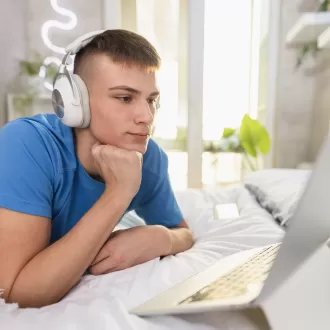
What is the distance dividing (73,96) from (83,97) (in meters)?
0.02

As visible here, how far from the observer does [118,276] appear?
613mm

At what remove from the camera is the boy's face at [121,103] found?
0.69m

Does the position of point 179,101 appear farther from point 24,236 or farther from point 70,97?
point 24,236

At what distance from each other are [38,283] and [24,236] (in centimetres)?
8

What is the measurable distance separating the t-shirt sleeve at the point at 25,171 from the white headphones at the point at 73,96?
7 centimetres

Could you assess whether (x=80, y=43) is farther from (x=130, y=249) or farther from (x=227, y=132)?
(x=227, y=132)

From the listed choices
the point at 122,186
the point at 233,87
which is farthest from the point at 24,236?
the point at 233,87

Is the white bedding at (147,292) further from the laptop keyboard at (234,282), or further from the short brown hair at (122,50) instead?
the short brown hair at (122,50)

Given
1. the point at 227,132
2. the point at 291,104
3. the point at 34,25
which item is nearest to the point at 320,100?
the point at 291,104

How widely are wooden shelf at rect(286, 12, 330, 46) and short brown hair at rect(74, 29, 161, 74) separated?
1.70 m

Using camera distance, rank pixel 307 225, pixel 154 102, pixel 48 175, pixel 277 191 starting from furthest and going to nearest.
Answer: pixel 277 191, pixel 154 102, pixel 48 175, pixel 307 225

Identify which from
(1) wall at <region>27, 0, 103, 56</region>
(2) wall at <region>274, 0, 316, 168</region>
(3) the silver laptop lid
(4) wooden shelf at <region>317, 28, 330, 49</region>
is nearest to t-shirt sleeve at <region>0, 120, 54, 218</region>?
(3) the silver laptop lid

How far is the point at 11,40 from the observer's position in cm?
248

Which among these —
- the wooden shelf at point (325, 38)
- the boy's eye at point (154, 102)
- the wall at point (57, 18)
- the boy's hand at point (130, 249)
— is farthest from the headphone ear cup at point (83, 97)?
the wall at point (57, 18)
